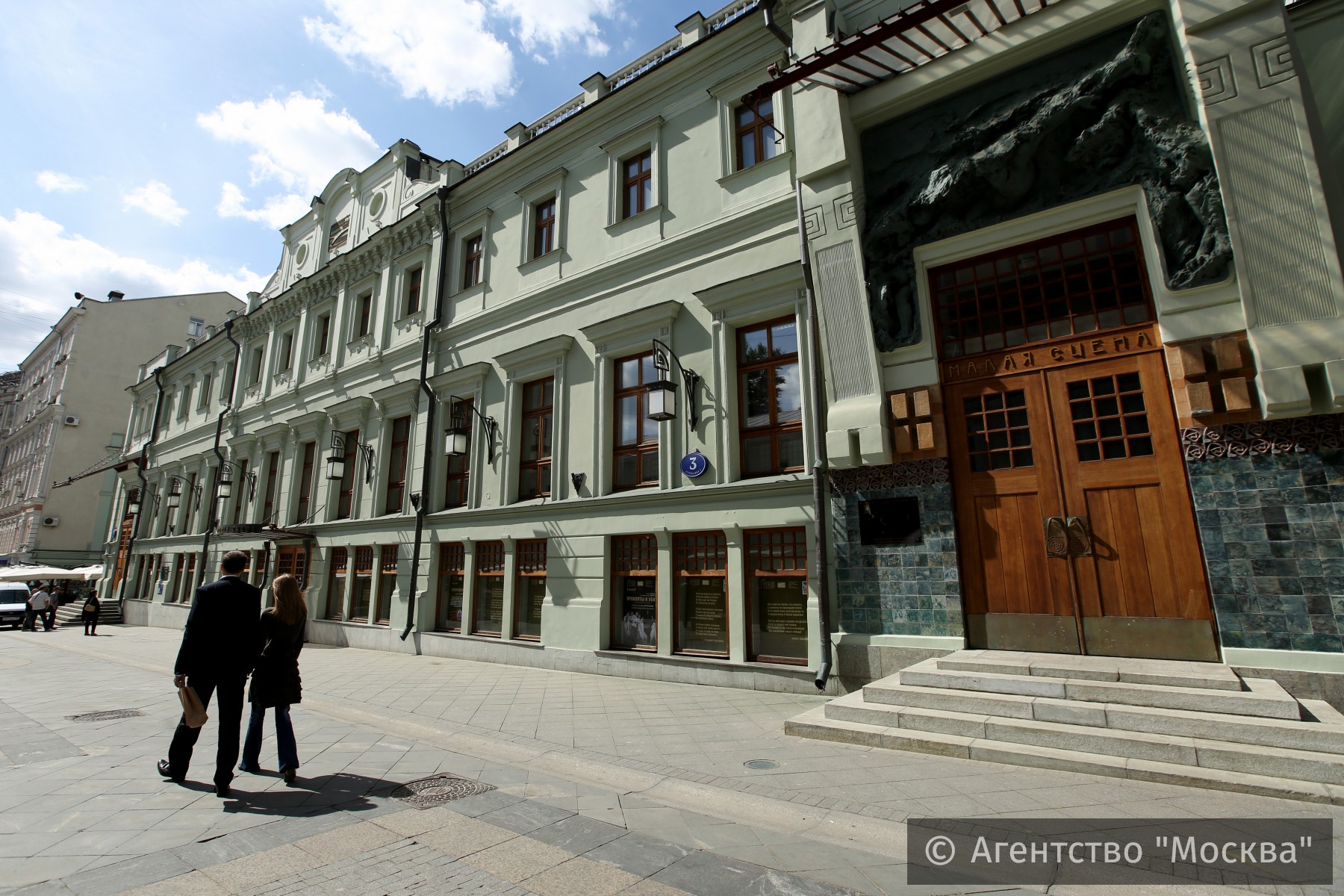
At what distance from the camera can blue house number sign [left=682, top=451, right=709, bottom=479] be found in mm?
10930

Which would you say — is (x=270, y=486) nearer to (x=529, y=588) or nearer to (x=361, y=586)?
(x=361, y=586)

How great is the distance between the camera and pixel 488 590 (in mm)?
14664

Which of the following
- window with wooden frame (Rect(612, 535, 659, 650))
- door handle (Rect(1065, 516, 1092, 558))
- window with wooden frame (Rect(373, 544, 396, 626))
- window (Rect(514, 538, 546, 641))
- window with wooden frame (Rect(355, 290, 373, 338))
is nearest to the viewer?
door handle (Rect(1065, 516, 1092, 558))

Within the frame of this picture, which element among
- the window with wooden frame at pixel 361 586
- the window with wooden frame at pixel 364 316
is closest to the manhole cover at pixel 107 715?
the window with wooden frame at pixel 361 586

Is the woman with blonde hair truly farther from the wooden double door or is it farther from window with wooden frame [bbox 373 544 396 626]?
window with wooden frame [bbox 373 544 396 626]

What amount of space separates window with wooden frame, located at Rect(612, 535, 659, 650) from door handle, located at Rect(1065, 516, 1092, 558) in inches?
249

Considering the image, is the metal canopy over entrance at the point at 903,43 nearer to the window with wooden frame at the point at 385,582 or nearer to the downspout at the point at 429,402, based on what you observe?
the downspout at the point at 429,402

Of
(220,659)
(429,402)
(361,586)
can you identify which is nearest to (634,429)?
(429,402)

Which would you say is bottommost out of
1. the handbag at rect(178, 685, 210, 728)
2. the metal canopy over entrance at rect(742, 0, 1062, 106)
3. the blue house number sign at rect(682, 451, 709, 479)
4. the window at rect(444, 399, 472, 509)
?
the handbag at rect(178, 685, 210, 728)

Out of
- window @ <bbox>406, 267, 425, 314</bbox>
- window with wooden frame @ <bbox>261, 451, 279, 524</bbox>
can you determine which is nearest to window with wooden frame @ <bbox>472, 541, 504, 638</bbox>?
window @ <bbox>406, 267, 425, 314</bbox>

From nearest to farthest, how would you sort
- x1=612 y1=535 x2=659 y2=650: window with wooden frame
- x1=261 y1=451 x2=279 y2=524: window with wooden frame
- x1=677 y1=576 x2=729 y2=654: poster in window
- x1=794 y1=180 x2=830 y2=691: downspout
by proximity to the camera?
x1=794 y1=180 x2=830 y2=691: downspout < x1=677 y1=576 x2=729 y2=654: poster in window < x1=612 y1=535 x2=659 y2=650: window with wooden frame < x1=261 y1=451 x2=279 y2=524: window with wooden frame

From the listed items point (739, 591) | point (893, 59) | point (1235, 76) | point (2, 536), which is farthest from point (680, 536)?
point (2, 536)

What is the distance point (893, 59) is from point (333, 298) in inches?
735

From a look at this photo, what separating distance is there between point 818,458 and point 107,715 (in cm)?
983
